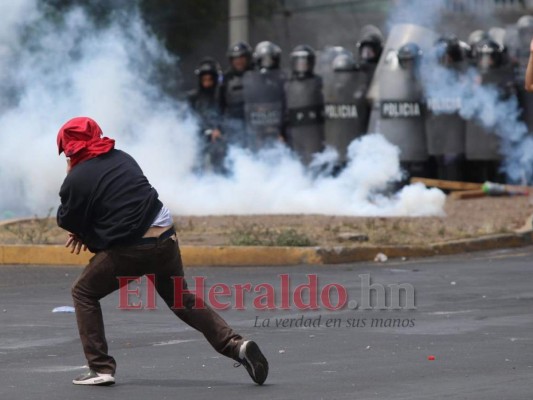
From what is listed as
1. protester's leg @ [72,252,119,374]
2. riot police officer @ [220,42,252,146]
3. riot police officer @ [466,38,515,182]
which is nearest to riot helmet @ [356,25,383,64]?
riot police officer @ [220,42,252,146]

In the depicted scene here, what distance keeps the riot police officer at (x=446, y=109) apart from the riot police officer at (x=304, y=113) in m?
1.69

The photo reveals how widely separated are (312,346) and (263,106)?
43.7ft

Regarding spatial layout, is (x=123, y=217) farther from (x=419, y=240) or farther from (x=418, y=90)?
(x=418, y=90)

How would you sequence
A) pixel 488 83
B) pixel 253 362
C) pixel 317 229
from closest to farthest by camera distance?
pixel 253 362 → pixel 317 229 → pixel 488 83

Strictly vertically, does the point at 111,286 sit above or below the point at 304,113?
below

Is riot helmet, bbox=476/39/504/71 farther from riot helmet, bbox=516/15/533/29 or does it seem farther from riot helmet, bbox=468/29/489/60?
riot helmet, bbox=516/15/533/29

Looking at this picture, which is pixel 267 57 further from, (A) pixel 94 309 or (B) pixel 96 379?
(B) pixel 96 379

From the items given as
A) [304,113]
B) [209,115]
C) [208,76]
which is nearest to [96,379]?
[304,113]

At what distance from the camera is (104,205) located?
7.28m

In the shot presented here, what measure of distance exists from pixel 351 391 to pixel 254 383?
0.60m

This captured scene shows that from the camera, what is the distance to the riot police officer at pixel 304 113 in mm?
21906

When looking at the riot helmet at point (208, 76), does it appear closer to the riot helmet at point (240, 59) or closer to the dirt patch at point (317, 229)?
the riot helmet at point (240, 59)

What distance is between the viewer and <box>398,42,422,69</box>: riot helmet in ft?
70.0

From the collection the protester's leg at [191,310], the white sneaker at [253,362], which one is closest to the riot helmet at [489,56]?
the protester's leg at [191,310]
